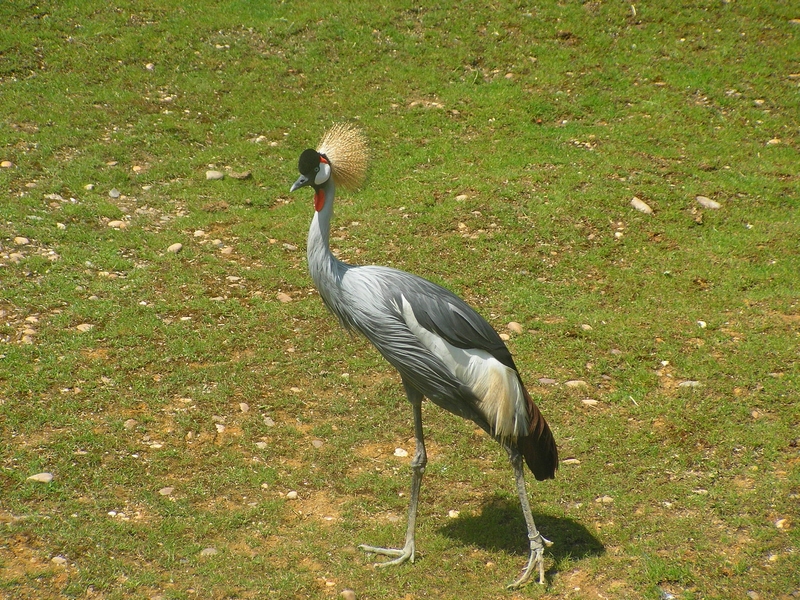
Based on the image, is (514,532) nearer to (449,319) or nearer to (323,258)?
(449,319)

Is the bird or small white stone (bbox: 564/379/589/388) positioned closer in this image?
the bird

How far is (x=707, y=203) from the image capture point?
30.0 ft

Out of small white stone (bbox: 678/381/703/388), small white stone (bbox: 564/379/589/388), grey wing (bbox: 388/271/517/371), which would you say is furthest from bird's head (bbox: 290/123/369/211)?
small white stone (bbox: 678/381/703/388)

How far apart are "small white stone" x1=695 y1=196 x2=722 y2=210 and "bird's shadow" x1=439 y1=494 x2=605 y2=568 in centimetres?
506

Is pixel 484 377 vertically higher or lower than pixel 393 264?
higher

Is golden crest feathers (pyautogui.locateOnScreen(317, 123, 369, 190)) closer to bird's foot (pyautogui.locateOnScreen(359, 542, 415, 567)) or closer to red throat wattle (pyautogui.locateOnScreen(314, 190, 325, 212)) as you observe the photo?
red throat wattle (pyautogui.locateOnScreen(314, 190, 325, 212))

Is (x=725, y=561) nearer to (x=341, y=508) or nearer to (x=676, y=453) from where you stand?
(x=676, y=453)

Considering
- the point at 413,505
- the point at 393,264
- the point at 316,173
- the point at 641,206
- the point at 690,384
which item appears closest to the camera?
the point at 316,173

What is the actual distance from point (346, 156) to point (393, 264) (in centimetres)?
327

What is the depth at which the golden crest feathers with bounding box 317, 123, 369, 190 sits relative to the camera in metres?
4.96

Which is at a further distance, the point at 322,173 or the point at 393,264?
the point at 393,264

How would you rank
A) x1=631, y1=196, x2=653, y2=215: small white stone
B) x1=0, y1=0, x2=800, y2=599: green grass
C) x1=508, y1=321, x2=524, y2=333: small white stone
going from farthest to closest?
1. x1=631, y1=196, x2=653, y2=215: small white stone
2. x1=508, y1=321, x2=524, y2=333: small white stone
3. x1=0, y1=0, x2=800, y2=599: green grass

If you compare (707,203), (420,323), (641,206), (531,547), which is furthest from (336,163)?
(707,203)

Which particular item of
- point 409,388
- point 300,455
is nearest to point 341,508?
point 300,455
